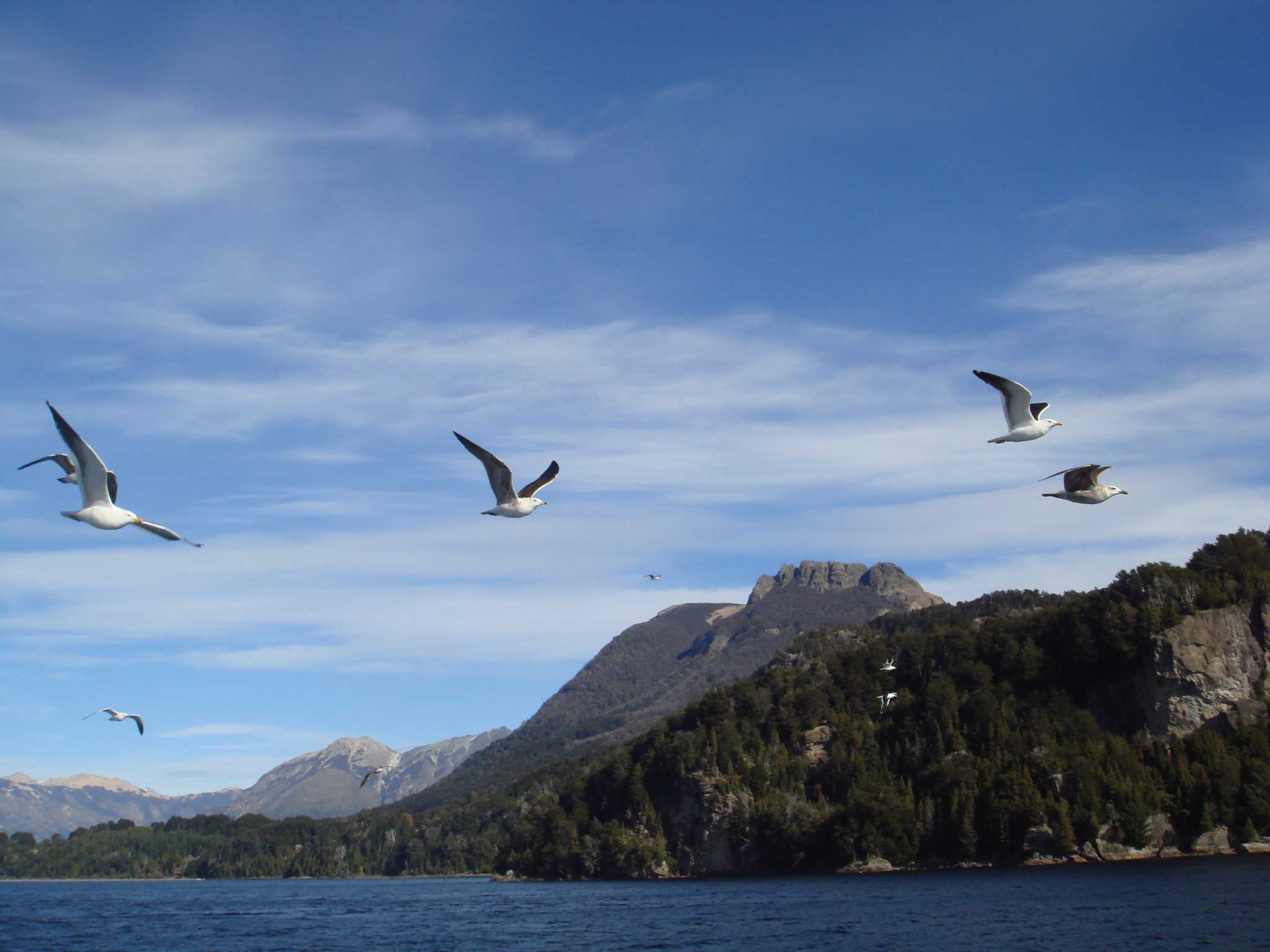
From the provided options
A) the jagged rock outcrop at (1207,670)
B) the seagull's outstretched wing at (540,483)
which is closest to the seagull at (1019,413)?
the seagull's outstretched wing at (540,483)

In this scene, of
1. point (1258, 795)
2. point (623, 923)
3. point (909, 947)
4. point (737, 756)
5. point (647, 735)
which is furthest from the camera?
point (647, 735)

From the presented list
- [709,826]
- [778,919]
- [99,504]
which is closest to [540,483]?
[99,504]

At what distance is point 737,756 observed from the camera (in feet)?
536

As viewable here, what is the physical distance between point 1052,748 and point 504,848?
103 meters

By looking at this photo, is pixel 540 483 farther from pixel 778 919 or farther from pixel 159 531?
pixel 778 919

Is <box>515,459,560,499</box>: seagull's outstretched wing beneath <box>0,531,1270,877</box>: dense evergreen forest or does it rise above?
→ above

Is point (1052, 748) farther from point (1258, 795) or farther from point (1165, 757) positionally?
point (1258, 795)

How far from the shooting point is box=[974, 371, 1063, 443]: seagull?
114ft

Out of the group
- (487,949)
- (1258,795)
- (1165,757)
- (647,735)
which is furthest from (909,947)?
(647,735)

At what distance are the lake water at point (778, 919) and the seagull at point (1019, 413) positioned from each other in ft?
98.2

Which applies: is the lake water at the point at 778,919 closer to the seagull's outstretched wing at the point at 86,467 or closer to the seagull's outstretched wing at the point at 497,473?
the seagull's outstretched wing at the point at 497,473

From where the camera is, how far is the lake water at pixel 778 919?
2391 inches

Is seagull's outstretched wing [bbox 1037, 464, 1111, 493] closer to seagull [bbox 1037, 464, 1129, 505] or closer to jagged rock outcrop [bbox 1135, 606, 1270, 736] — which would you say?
seagull [bbox 1037, 464, 1129, 505]

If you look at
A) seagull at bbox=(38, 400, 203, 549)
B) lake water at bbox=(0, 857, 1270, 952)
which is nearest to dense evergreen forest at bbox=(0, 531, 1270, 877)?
lake water at bbox=(0, 857, 1270, 952)
